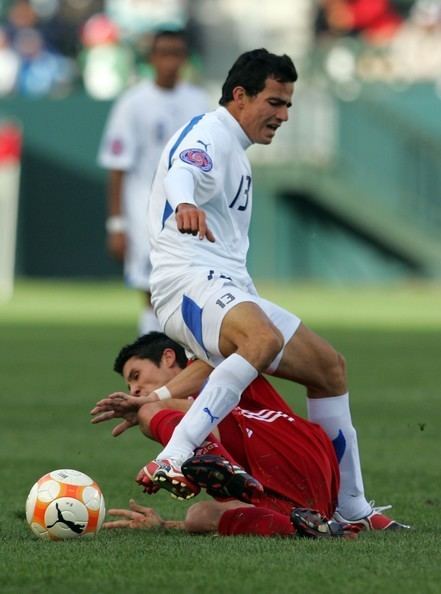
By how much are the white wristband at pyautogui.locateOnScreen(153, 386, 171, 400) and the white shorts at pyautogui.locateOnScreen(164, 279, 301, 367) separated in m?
0.19

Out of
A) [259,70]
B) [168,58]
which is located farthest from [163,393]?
[168,58]

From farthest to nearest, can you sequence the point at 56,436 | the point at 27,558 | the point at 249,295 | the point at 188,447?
1. the point at 56,436
2. the point at 249,295
3. the point at 188,447
4. the point at 27,558

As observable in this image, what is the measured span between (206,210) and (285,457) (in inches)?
44.0

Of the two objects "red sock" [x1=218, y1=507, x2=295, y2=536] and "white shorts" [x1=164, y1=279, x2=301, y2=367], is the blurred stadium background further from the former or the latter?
"red sock" [x1=218, y1=507, x2=295, y2=536]

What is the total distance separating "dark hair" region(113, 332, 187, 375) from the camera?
20.1ft

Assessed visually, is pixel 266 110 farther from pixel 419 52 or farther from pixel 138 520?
pixel 419 52

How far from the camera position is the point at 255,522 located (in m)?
5.36

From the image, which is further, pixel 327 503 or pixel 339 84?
pixel 339 84

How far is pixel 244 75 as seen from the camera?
6238 mm

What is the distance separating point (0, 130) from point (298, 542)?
20806 mm

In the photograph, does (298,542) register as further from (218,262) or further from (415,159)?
(415,159)

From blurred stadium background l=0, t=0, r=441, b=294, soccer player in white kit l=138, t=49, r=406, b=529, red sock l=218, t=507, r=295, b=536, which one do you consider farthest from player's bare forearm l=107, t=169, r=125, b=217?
blurred stadium background l=0, t=0, r=441, b=294

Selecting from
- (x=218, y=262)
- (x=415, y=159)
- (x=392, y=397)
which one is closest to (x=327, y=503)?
(x=218, y=262)

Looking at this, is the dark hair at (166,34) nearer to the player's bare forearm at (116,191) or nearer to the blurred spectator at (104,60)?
the player's bare forearm at (116,191)
